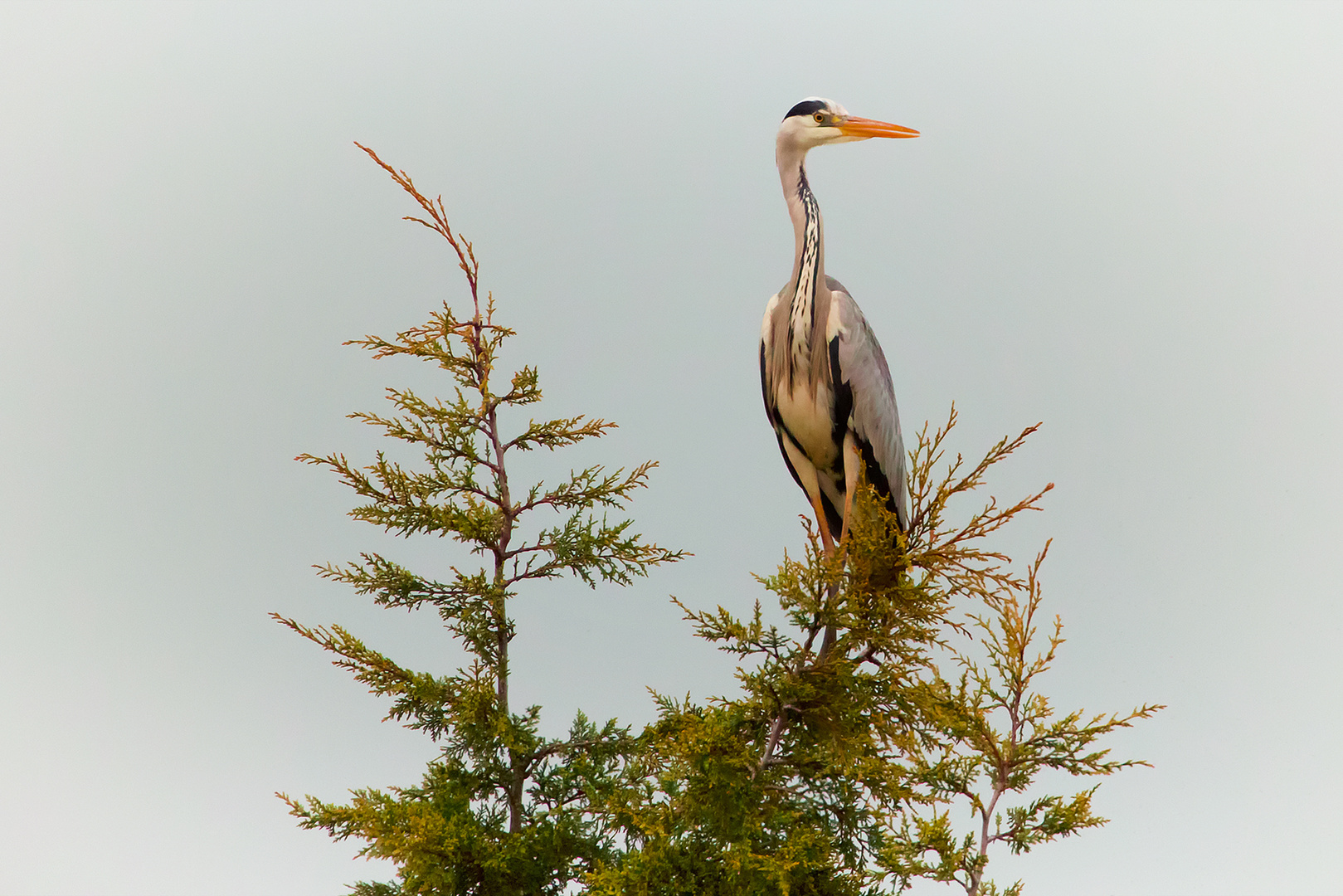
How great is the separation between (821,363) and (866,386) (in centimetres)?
18

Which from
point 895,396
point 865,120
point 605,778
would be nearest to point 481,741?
point 605,778

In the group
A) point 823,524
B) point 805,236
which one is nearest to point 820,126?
point 805,236

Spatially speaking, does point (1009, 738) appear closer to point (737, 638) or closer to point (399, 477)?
point (737, 638)

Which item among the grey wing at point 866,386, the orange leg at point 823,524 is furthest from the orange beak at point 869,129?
the orange leg at point 823,524

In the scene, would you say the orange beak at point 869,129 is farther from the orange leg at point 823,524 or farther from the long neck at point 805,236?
the orange leg at point 823,524

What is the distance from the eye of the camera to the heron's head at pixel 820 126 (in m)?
3.77

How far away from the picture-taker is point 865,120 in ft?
12.5

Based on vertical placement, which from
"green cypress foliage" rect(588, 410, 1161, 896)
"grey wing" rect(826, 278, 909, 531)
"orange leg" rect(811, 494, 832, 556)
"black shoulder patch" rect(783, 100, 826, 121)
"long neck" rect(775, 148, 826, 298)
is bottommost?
"green cypress foliage" rect(588, 410, 1161, 896)

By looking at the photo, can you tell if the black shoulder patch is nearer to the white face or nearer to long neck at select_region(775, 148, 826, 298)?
the white face

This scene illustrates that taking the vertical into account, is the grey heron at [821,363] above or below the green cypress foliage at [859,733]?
above

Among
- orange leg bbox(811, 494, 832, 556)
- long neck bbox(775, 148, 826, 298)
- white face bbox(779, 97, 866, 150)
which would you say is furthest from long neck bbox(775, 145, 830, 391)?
orange leg bbox(811, 494, 832, 556)

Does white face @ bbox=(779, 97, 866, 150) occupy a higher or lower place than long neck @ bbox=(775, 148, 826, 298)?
higher

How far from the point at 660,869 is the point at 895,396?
6.31 feet

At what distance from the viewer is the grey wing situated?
3619 millimetres
